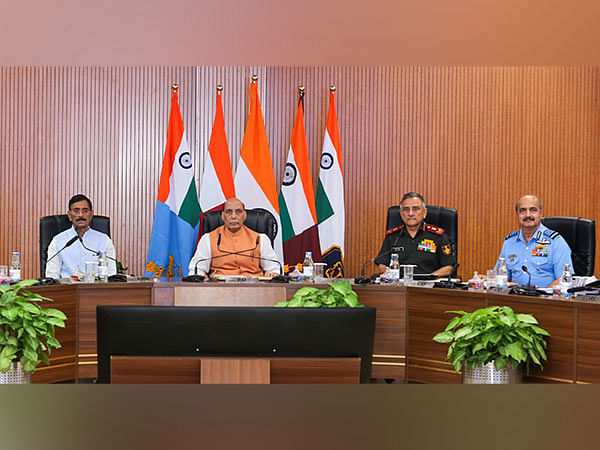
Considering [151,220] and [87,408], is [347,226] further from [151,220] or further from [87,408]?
[87,408]

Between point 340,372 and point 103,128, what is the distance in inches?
214

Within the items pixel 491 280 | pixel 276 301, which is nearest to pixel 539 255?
pixel 491 280

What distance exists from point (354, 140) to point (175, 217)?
1.92 metres

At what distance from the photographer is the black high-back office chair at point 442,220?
17.5ft

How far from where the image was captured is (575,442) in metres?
0.15

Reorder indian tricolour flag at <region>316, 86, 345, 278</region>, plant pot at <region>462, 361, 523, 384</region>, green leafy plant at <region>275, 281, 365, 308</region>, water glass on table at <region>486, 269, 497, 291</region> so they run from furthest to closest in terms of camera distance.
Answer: indian tricolour flag at <region>316, 86, 345, 278</region> < water glass on table at <region>486, 269, 497, 291</region> < plant pot at <region>462, 361, 523, 384</region> < green leafy plant at <region>275, 281, 365, 308</region>

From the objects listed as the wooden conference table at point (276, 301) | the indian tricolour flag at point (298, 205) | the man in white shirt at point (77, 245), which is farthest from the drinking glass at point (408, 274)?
the man in white shirt at point (77, 245)

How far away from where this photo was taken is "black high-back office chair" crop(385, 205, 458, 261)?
5328 mm

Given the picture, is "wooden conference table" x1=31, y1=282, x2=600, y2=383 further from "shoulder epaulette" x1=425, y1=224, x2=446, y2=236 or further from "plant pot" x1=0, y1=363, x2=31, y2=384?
"shoulder epaulette" x1=425, y1=224, x2=446, y2=236

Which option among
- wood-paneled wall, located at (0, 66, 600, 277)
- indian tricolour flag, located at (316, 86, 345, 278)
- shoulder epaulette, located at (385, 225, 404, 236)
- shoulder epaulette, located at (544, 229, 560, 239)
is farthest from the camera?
wood-paneled wall, located at (0, 66, 600, 277)

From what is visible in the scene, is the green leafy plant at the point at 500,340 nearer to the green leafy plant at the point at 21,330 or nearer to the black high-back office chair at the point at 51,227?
the green leafy plant at the point at 21,330

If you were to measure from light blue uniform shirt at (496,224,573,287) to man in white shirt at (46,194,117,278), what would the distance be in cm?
291

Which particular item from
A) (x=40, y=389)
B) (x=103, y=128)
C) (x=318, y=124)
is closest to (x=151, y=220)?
(x=103, y=128)

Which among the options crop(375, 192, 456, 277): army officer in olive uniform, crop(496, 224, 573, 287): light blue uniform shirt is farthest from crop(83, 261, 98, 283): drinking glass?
crop(496, 224, 573, 287): light blue uniform shirt
